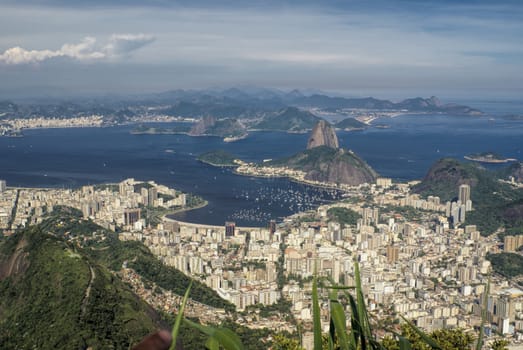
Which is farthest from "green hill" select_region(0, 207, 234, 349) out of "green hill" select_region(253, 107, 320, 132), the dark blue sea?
"green hill" select_region(253, 107, 320, 132)

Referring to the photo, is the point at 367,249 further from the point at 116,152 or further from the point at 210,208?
the point at 116,152

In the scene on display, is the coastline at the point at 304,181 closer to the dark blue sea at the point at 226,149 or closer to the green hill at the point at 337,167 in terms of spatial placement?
the green hill at the point at 337,167

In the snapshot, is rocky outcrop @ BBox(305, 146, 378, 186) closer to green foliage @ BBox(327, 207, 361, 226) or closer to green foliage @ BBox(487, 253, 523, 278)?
green foliage @ BBox(327, 207, 361, 226)

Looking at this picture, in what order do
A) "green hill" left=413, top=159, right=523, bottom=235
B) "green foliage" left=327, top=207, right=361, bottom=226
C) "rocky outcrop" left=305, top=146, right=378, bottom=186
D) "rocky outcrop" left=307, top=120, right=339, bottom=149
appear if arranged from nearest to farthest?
"green foliage" left=327, top=207, right=361, bottom=226
"green hill" left=413, top=159, right=523, bottom=235
"rocky outcrop" left=305, top=146, right=378, bottom=186
"rocky outcrop" left=307, top=120, right=339, bottom=149

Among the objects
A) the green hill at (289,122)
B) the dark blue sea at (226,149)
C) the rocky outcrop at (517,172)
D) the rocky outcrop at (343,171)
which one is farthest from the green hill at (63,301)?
the green hill at (289,122)

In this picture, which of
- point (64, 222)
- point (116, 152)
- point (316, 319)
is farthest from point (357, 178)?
point (316, 319)

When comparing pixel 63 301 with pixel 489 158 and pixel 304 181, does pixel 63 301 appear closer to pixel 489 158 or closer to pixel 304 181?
pixel 304 181

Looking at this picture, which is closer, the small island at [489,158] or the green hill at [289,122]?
the small island at [489,158]
